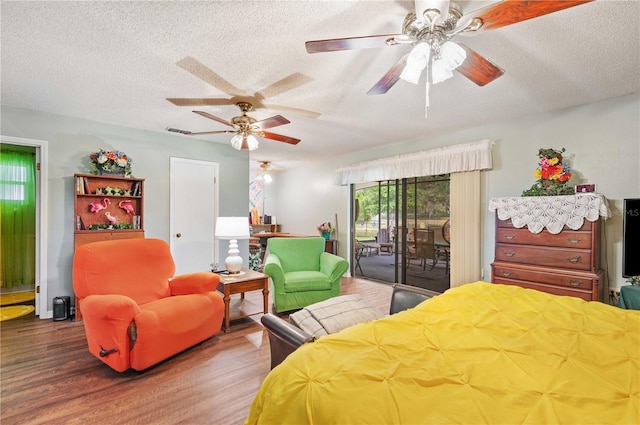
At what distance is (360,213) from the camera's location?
5758 millimetres

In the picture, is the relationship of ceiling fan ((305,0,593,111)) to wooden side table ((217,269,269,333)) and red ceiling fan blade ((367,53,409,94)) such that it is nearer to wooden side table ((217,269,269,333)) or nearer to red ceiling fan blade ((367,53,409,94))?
red ceiling fan blade ((367,53,409,94))

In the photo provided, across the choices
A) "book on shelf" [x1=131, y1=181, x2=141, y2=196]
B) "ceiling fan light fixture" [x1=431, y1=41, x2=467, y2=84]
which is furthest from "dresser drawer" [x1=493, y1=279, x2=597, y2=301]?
"book on shelf" [x1=131, y1=181, x2=141, y2=196]

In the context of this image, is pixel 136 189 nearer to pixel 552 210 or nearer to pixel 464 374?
pixel 464 374

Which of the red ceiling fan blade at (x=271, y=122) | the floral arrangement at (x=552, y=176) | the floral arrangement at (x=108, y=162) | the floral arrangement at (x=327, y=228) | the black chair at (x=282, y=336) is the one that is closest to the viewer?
the black chair at (x=282, y=336)

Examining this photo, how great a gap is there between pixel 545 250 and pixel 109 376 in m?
4.08

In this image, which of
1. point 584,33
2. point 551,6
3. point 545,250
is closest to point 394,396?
point 551,6

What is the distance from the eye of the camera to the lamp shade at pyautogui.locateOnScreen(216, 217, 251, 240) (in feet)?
10.8

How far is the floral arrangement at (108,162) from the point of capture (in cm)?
369

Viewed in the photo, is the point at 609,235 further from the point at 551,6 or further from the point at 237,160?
the point at 237,160

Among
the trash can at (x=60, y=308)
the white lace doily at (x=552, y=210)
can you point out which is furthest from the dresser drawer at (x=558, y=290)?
the trash can at (x=60, y=308)

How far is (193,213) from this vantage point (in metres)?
4.62

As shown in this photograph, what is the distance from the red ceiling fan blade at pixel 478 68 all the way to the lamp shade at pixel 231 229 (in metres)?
2.53

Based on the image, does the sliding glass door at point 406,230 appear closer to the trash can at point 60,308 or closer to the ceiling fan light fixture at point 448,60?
the ceiling fan light fixture at point 448,60

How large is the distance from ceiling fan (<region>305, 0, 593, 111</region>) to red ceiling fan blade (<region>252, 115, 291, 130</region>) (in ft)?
3.90
